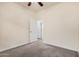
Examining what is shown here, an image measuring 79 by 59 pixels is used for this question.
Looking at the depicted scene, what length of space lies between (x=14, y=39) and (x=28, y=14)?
137 cm

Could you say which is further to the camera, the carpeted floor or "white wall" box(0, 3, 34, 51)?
"white wall" box(0, 3, 34, 51)

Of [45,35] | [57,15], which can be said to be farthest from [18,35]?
[57,15]

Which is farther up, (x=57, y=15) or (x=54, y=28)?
(x=57, y=15)

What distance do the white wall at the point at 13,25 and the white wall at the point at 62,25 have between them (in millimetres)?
903

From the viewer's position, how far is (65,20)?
404cm

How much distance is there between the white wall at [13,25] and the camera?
368 centimetres

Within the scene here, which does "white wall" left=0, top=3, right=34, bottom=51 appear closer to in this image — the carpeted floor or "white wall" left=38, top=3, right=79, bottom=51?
the carpeted floor

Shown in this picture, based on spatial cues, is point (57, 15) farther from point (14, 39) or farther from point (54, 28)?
point (14, 39)

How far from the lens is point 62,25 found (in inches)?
164

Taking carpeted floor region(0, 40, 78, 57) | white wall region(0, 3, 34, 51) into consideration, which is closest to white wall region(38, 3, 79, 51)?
carpeted floor region(0, 40, 78, 57)

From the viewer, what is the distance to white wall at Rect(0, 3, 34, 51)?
3.68 meters

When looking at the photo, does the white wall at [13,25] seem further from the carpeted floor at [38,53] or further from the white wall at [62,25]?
the white wall at [62,25]

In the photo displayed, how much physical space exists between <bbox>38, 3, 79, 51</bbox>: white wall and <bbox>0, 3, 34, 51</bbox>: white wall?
0.90 m

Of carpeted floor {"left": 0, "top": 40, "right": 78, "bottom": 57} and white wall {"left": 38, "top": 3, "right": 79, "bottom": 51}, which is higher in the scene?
white wall {"left": 38, "top": 3, "right": 79, "bottom": 51}
